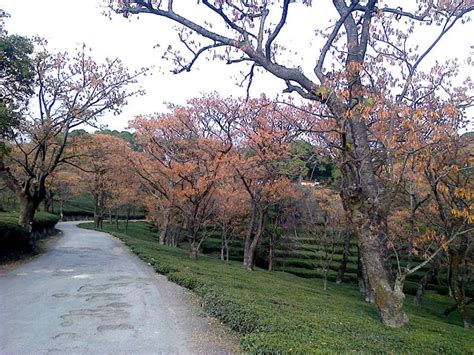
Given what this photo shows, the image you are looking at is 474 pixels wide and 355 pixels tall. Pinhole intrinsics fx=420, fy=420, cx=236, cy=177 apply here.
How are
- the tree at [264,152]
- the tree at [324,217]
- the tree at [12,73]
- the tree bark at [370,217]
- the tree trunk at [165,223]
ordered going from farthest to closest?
the tree trunk at [165,223] → the tree at [324,217] → the tree at [264,152] → the tree at [12,73] → the tree bark at [370,217]

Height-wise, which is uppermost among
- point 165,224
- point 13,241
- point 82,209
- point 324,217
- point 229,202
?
point 82,209

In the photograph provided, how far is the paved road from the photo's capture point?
5.86 metres

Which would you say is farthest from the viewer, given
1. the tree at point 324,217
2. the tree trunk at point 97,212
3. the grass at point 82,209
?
the grass at point 82,209

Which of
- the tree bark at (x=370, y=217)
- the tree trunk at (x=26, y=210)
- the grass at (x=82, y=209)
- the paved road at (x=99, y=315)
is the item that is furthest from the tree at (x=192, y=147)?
the grass at (x=82, y=209)

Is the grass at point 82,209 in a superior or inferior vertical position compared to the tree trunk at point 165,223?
superior

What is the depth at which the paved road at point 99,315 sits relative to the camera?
19.2ft

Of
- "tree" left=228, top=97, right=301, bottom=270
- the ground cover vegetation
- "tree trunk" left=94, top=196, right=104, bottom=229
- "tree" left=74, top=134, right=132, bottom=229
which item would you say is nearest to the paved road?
the ground cover vegetation

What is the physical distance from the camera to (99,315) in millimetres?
7441

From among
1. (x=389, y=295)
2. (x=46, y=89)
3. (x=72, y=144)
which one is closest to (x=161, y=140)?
(x=72, y=144)

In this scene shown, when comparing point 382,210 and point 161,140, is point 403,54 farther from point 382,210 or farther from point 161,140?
point 161,140

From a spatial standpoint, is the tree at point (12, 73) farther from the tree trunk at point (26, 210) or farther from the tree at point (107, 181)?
the tree at point (107, 181)

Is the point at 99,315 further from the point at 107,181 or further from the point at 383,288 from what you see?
the point at 107,181

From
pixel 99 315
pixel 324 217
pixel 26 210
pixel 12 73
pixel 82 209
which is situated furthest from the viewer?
pixel 82 209

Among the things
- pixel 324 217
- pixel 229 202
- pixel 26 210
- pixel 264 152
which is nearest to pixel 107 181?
pixel 229 202
